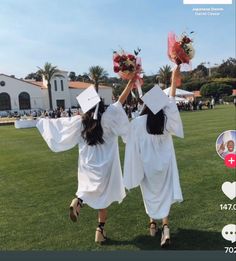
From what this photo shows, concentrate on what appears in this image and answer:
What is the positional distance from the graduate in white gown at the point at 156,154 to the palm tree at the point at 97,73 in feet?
4.21

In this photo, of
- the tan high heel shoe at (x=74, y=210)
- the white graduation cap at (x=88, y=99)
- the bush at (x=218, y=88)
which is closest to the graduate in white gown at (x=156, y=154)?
the white graduation cap at (x=88, y=99)

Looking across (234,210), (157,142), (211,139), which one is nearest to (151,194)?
(157,142)

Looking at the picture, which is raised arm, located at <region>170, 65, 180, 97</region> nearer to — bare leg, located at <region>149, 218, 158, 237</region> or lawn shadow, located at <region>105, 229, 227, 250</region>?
bare leg, located at <region>149, 218, 158, 237</region>

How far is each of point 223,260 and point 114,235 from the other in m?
1.31

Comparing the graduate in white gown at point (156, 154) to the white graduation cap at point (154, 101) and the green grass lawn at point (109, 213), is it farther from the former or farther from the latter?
the green grass lawn at point (109, 213)

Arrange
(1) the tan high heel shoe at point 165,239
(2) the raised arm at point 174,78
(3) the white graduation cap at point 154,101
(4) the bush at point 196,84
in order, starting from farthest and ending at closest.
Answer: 1. (4) the bush at point 196,84
2. (2) the raised arm at point 174,78
3. (3) the white graduation cap at point 154,101
4. (1) the tan high heel shoe at point 165,239

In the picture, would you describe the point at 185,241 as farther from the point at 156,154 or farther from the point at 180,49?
the point at 180,49

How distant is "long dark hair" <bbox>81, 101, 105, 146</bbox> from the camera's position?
520 centimetres

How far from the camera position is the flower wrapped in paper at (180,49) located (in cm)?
510

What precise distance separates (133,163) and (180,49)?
140 centimetres

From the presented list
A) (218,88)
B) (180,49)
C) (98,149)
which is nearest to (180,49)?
(180,49)

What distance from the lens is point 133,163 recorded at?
17.1 ft

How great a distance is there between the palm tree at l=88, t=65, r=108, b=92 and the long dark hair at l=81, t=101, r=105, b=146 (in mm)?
1044

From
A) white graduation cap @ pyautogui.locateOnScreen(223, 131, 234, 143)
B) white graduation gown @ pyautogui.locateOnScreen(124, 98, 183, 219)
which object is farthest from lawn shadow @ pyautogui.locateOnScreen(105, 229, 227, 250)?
white graduation cap @ pyautogui.locateOnScreen(223, 131, 234, 143)
